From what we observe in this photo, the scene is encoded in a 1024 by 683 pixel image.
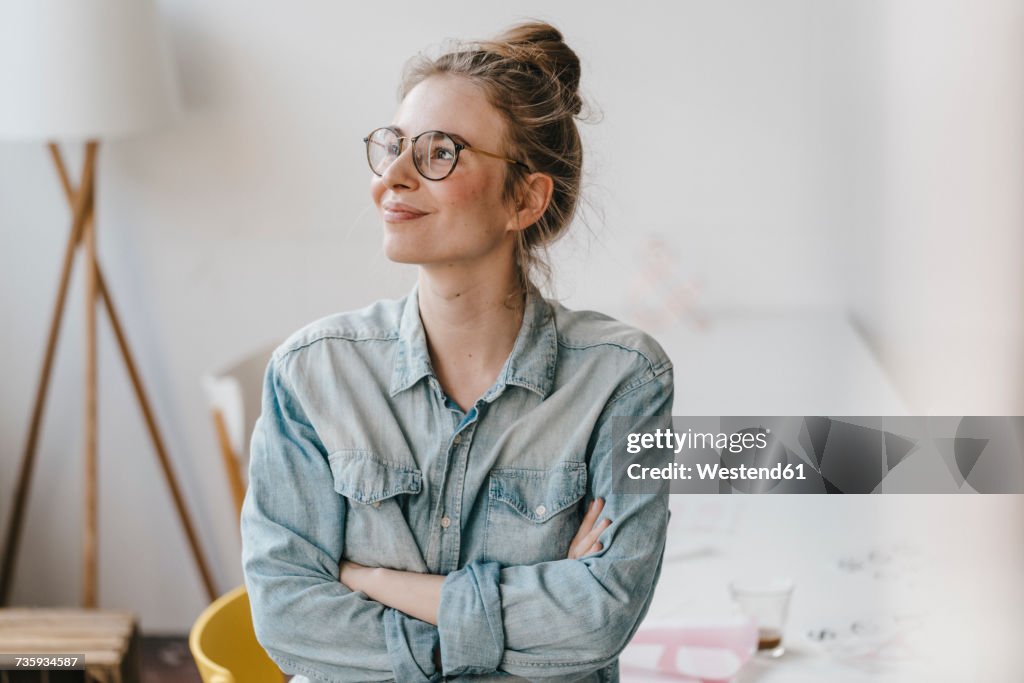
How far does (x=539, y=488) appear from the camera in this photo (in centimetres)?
124

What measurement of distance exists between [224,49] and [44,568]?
1.45 m

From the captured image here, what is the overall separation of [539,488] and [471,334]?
0.19 metres

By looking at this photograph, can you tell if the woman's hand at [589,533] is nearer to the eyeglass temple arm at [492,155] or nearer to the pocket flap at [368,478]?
the pocket flap at [368,478]

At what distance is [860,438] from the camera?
188 centimetres

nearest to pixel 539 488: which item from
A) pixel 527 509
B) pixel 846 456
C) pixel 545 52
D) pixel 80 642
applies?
pixel 527 509

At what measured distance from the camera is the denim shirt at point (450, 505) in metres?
1.18

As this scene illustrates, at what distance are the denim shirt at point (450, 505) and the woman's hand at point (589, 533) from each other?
0.01m

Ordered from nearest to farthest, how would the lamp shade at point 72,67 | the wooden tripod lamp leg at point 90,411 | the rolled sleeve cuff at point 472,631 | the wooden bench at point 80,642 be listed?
the rolled sleeve cuff at point 472,631
the wooden bench at point 80,642
the lamp shade at point 72,67
the wooden tripod lamp leg at point 90,411

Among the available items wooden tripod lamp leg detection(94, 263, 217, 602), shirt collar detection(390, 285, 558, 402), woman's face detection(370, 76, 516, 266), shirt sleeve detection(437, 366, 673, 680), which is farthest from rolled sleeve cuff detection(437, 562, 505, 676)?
wooden tripod lamp leg detection(94, 263, 217, 602)

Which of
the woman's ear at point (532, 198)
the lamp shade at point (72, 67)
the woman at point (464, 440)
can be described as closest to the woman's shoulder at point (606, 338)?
the woman at point (464, 440)

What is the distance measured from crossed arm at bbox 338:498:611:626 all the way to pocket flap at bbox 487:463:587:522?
1.3 inches

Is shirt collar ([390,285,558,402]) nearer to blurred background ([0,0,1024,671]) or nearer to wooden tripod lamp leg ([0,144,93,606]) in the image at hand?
blurred background ([0,0,1024,671])

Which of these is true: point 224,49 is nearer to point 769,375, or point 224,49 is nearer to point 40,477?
point 40,477

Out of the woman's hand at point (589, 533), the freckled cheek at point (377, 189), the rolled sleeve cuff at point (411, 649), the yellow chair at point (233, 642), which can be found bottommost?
the yellow chair at point (233, 642)
